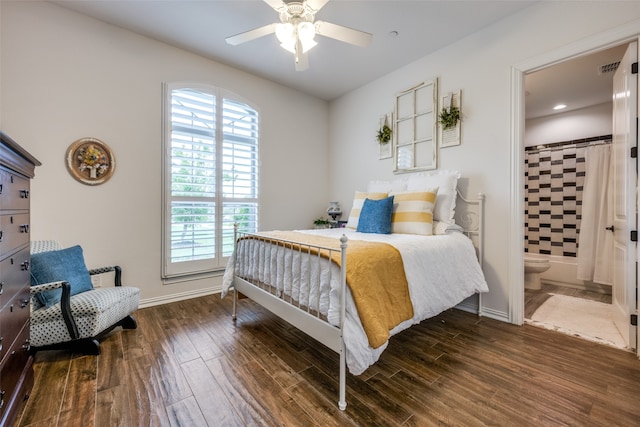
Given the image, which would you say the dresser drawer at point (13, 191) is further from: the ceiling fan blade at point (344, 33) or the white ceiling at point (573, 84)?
the white ceiling at point (573, 84)

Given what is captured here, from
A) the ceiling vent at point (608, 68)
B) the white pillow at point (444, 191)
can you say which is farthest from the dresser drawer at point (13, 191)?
the ceiling vent at point (608, 68)

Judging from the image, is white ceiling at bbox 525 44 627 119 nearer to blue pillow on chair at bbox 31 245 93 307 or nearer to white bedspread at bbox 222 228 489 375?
white bedspread at bbox 222 228 489 375

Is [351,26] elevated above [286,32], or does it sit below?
above

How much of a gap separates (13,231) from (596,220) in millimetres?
5710

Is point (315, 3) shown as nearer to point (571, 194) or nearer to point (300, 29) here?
point (300, 29)

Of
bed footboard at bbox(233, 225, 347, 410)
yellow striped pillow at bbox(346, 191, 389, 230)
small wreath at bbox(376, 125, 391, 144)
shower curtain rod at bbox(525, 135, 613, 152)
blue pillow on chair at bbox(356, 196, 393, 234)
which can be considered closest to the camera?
bed footboard at bbox(233, 225, 347, 410)

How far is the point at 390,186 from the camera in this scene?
3324 mm

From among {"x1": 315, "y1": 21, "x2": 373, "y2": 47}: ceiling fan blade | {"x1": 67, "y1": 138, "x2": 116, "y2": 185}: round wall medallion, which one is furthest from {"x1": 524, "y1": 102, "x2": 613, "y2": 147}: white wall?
{"x1": 67, "y1": 138, "x2": 116, "y2": 185}: round wall medallion

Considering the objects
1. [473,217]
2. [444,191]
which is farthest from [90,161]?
[473,217]

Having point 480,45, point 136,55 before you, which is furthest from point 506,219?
point 136,55

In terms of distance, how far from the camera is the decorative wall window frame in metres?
3.22

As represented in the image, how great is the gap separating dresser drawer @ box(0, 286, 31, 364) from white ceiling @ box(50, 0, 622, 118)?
101 inches

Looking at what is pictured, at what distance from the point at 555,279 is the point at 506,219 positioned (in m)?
2.24

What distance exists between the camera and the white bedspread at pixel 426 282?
1.48 m
